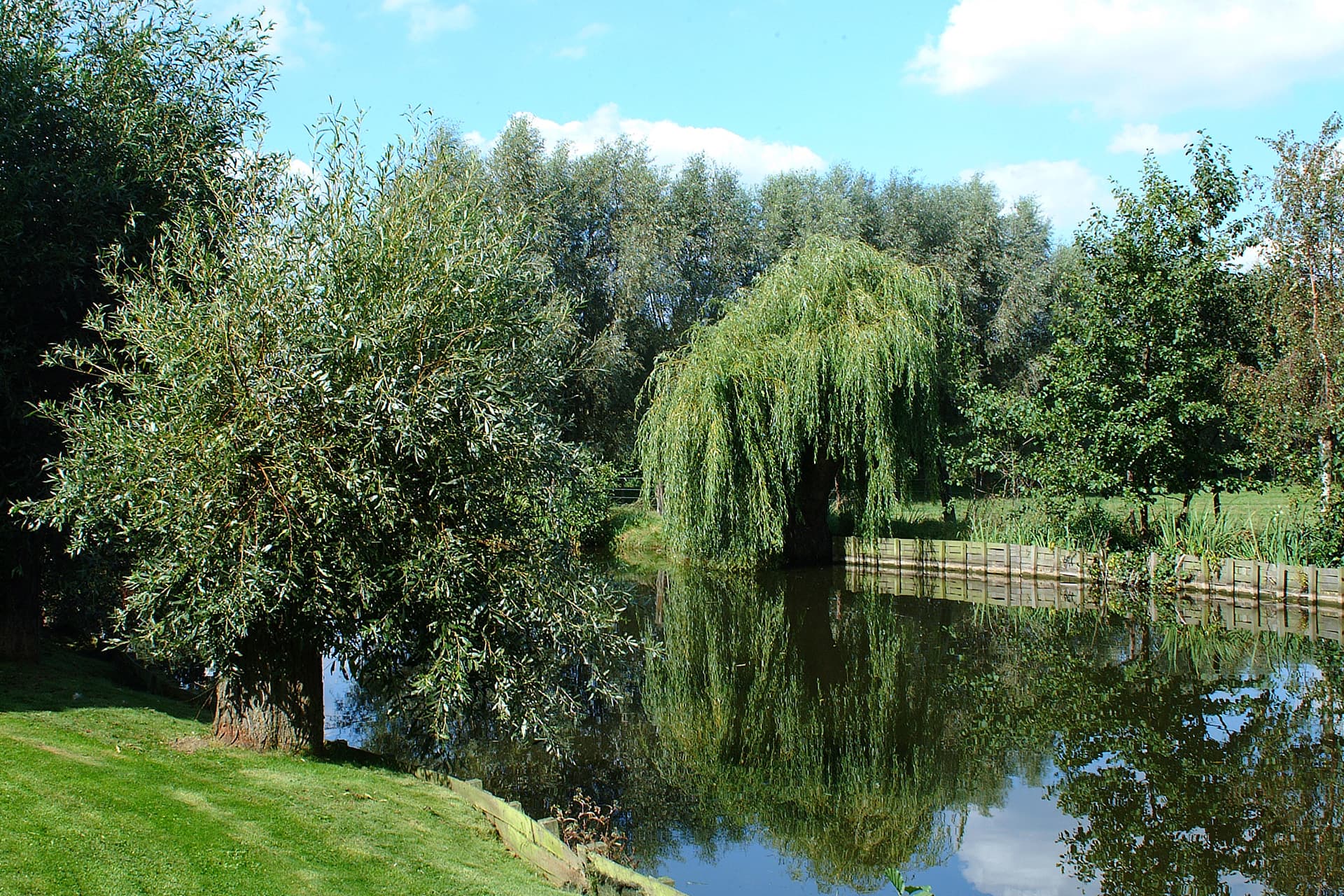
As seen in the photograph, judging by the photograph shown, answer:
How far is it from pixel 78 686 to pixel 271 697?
2582mm

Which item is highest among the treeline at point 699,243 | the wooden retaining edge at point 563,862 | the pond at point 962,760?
the treeline at point 699,243

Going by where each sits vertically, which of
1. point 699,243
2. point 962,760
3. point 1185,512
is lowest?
point 962,760

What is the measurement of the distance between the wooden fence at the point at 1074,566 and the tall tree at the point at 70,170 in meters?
18.3

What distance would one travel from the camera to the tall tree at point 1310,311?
1770 cm

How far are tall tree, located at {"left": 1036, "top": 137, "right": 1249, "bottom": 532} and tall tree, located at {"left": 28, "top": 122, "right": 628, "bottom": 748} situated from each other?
1523 centimetres

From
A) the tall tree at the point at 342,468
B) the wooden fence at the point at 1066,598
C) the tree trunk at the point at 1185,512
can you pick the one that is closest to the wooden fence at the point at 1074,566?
the wooden fence at the point at 1066,598

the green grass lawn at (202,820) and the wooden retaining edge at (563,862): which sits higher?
the green grass lawn at (202,820)

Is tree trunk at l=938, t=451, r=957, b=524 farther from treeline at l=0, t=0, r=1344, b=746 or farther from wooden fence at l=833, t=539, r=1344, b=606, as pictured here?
treeline at l=0, t=0, r=1344, b=746

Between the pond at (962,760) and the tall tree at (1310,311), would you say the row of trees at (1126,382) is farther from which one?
the pond at (962,760)

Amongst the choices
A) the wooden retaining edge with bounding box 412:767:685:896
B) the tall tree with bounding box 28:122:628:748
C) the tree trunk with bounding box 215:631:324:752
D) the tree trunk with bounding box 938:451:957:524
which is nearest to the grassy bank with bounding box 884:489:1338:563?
the tree trunk with bounding box 938:451:957:524

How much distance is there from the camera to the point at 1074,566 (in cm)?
2227

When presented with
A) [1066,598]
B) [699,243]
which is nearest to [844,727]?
[1066,598]

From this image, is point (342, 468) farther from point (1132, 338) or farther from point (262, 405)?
point (1132, 338)

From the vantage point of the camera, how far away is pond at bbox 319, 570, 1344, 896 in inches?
343
